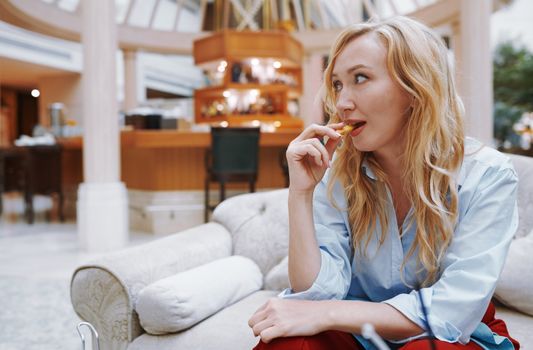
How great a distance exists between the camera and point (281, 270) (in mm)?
1995

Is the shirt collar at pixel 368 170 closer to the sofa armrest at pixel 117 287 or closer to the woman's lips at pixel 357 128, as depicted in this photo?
the woman's lips at pixel 357 128

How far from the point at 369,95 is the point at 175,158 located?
558 centimetres

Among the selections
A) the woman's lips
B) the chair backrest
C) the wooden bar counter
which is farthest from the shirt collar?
the wooden bar counter

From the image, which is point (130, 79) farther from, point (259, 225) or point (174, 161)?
point (259, 225)

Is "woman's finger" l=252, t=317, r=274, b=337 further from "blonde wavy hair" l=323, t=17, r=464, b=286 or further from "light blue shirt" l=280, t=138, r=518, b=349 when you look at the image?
"blonde wavy hair" l=323, t=17, r=464, b=286

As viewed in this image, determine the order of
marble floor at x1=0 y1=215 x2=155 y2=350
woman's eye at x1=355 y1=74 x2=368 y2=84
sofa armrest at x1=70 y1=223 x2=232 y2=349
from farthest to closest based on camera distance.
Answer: marble floor at x1=0 y1=215 x2=155 y2=350 → sofa armrest at x1=70 y1=223 x2=232 y2=349 → woman's eye at x1=355 y1=74 x2=368 y2=84

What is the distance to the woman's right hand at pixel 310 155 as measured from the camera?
3.79ft

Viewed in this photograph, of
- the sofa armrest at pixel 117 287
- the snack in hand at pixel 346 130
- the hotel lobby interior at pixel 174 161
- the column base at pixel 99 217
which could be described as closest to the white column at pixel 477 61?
the hotel lobby interior at pixel 174 161

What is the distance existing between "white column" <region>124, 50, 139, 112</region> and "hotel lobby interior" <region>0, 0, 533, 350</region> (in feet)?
0.09

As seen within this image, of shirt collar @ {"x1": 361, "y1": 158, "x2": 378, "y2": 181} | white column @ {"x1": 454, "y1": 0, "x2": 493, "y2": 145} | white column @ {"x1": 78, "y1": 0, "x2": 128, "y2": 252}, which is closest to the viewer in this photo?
shirt collar @ {"x1": 361, "y1": 158, "x2": 378, "y2": 181}

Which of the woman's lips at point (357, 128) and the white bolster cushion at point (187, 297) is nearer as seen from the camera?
the woman's lips at point (357, 128)

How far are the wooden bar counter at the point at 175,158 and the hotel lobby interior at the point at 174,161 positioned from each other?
0.02 meters

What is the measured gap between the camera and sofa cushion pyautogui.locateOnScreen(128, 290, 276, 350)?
1.54 metres

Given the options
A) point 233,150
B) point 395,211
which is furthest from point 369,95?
point 233,150
